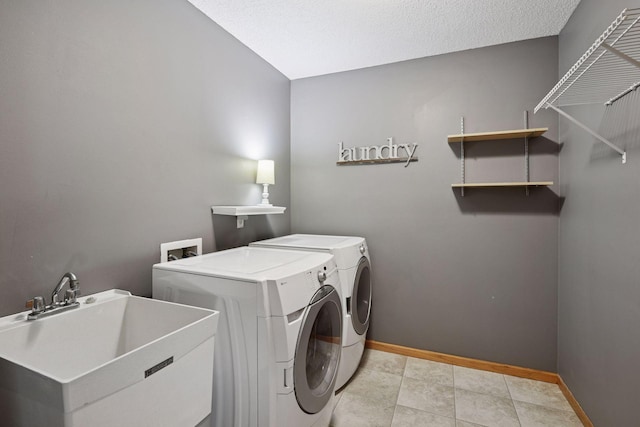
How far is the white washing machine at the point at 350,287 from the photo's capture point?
1.99 metres

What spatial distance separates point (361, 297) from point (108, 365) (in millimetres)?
1766

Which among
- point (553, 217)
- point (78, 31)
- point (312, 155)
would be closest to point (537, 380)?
point (553, 217)

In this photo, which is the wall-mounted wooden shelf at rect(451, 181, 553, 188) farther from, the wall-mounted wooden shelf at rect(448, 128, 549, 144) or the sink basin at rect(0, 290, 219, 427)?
the sink basin at rect(0, 290, 219, 427)

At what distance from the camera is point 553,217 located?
2.14m

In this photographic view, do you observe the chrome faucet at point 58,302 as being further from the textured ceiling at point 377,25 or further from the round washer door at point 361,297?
the textured ceiling at point 377,25

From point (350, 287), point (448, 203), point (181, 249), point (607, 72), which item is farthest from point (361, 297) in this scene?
point (607, 72)

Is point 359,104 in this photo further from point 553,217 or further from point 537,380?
point 537,380

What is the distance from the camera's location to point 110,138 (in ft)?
4.57

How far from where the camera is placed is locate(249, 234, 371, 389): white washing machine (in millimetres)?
1991

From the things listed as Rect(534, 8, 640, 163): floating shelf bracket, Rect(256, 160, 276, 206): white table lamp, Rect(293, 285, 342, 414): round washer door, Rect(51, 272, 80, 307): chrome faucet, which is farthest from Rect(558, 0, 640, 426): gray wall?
Rect(51, 272, 80, 307): chrome faucet

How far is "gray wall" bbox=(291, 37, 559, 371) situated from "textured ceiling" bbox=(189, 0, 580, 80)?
0.18m

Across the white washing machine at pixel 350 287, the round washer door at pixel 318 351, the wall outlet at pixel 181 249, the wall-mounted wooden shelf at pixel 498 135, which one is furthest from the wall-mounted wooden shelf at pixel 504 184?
the wall outlet at pixel 181 249

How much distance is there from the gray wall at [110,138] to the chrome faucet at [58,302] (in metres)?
0.09

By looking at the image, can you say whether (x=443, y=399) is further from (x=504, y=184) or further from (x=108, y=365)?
(x=108, y=365)
